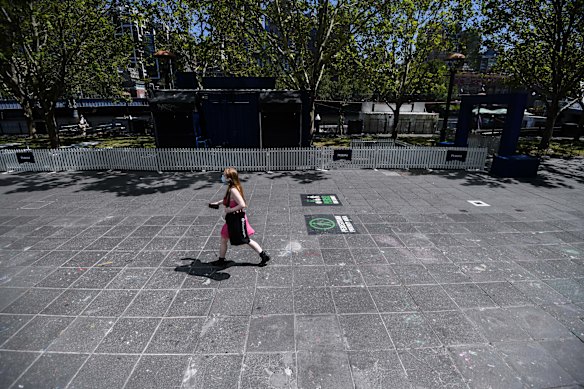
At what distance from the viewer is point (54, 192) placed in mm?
11008

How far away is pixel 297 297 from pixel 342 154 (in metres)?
10.4

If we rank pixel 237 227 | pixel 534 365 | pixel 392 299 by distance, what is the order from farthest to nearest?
pixel 237 227
pixel 392 299
pixel 534 365

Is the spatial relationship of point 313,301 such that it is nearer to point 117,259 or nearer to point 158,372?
point 158,372

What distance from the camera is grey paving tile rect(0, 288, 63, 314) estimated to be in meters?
4.67

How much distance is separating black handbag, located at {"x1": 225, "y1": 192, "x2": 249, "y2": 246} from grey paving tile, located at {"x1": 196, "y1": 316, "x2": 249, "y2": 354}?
1428 mm

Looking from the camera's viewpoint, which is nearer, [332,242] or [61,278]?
[61,278]

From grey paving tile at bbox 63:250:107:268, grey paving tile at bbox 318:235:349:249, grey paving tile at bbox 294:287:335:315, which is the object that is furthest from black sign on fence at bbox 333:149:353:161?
grey paving tile at bbox 63:250:107:268

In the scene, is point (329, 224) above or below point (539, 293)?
above

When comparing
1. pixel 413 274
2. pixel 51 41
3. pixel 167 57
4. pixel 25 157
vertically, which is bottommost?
pixel 413 274

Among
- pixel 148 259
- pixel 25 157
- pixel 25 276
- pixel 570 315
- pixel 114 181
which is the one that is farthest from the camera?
pixel 25 157

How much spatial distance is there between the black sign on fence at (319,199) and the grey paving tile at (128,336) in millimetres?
6004

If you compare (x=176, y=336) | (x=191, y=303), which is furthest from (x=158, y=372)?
(x=191, y=303)

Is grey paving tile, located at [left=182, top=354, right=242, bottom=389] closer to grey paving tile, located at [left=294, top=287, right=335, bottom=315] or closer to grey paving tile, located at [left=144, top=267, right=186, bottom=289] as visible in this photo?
grey paving tile, located at [left=294, top=287, right=335, bottom=315]

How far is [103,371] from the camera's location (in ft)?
11.7
